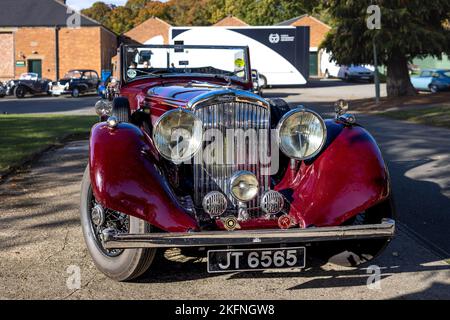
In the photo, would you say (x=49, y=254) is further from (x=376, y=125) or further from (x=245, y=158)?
(x=376, y=125)

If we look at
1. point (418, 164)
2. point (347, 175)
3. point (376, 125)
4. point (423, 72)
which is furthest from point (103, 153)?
point (423, 72)

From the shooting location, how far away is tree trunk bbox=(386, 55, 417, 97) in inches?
974

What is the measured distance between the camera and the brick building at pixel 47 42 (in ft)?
152

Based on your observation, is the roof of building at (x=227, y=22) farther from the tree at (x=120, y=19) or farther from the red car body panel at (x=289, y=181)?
the red car body panel at (x=289, y=181)

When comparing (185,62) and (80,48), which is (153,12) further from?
(185,62)

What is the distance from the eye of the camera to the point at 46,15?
154 ft

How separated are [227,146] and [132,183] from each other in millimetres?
914

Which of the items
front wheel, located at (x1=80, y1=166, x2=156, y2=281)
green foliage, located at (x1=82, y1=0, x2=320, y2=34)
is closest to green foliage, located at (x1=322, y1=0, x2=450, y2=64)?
front wheel, located at (x1=80, y1=166, x2=156, y2=281)

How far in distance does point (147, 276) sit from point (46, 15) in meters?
45.8

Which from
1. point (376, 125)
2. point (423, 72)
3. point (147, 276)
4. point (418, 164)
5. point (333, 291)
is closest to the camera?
point (333, 291)

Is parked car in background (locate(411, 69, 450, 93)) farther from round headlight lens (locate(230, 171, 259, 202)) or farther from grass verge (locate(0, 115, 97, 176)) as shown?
round headlight lens (locate(230, 171, 259, 202))

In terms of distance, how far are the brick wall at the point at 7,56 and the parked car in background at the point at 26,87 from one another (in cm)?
1292

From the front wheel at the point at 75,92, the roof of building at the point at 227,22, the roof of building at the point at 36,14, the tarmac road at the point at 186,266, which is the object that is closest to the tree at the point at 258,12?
the roof of building at the point at 227,22
